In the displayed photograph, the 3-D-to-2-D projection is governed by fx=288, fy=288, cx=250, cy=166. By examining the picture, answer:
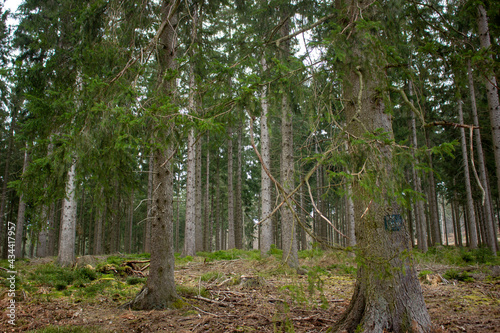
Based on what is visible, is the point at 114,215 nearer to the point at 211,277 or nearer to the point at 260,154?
the point at 211,277

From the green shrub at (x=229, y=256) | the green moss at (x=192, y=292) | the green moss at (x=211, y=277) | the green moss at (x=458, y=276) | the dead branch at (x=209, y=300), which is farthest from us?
the green shrub at (x=229, y=256)

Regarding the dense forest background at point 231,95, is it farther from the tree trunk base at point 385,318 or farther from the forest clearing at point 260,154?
the tree trunk base at point 385,318

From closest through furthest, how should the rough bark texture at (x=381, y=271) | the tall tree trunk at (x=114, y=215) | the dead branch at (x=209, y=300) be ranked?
the rough bark texture at (x=381, y=271) → the dead branch at (x=209, y=300) → the tall tree trunk at (x=114, y=215)

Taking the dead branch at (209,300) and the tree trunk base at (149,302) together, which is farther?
the dead branch at (209,300)

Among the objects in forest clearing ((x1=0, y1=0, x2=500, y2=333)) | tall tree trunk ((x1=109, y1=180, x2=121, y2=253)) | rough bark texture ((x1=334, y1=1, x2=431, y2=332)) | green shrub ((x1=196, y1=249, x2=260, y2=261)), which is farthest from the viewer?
green shrub ((x1=196, y1=249, x2=260, y2=261))

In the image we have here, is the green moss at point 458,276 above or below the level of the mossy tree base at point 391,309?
below

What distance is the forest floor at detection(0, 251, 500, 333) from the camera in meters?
4.27

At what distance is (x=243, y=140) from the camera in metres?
24.9

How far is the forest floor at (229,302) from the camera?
4.27 meters

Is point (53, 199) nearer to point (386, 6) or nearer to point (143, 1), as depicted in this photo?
point (143, 1)

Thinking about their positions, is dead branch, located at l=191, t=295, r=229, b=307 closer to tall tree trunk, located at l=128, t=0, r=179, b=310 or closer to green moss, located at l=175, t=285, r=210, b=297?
green moss, located at l=175, t=285, r=210, b=297

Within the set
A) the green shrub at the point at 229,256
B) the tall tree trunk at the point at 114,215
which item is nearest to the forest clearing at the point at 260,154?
the tall tree trunk at the point at 114,215

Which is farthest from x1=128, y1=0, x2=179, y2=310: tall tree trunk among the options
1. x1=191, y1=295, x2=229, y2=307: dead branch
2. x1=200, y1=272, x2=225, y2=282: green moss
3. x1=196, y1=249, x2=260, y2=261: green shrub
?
x1=196, y1=249, x2=260, y2=261: green shrub

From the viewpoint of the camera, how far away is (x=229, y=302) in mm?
5973
